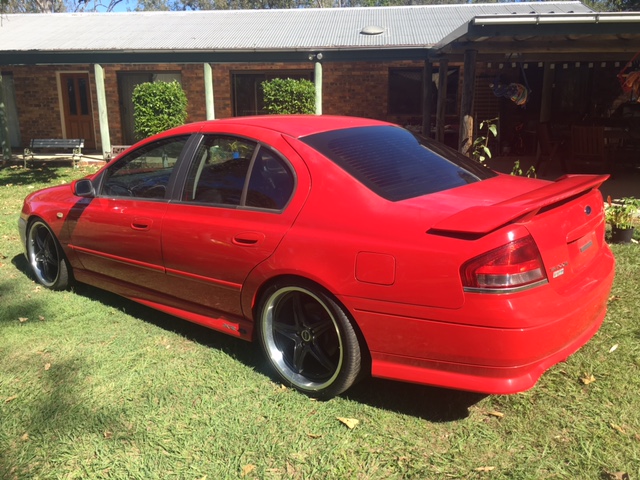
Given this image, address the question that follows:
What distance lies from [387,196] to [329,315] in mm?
708

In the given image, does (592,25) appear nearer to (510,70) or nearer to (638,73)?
(638,73)

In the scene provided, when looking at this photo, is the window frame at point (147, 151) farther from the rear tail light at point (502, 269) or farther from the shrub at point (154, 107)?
the shrub at point (154, 107)

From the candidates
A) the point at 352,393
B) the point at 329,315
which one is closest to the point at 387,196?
the point at 329,315

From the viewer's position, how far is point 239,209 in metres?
3.25

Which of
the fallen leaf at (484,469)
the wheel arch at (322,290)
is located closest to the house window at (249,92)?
the wheel arch at (322,290)

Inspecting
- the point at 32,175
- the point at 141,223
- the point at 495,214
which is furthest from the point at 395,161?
the point at 32,175

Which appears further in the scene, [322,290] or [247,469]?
[322,290]

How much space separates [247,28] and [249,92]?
1.94 m

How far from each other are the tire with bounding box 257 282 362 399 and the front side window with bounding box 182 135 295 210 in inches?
21.7

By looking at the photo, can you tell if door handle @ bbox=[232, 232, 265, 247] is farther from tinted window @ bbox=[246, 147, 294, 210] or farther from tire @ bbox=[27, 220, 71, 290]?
tire @ bbox=[27, 220, 71, 290]

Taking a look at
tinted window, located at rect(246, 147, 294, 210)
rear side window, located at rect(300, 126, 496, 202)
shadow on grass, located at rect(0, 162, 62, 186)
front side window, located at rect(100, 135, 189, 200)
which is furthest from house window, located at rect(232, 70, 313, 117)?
tinted window, located at rect(246, 147, 294, 210)

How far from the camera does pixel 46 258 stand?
195 inches

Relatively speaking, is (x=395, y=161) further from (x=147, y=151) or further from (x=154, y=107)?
(x=154, y=107)

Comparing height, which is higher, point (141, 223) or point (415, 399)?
point (141, 223)
